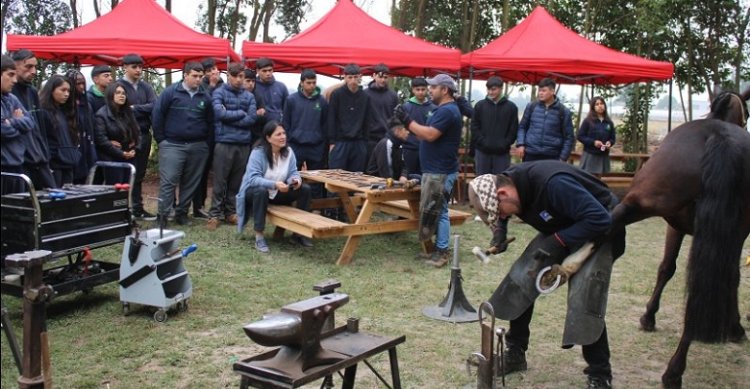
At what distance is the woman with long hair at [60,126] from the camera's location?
601 centimetres

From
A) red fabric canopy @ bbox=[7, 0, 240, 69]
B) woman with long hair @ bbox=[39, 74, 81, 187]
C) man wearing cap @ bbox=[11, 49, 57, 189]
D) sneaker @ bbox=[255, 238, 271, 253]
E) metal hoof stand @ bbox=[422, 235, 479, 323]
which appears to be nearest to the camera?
metal hoof stand @ bbox=[422, 235, 479, 323]

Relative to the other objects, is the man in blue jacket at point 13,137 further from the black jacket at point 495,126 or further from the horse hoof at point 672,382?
the black jacket at point 495,126

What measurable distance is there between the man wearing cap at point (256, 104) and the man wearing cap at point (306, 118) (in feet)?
1.00

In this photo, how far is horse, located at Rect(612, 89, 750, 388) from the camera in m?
3.75

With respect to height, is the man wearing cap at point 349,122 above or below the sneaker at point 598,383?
above

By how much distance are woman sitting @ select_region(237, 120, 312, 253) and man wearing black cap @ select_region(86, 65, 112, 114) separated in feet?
6.30

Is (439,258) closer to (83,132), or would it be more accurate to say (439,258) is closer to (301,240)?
(301,240)

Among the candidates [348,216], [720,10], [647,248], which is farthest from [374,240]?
[720,10]

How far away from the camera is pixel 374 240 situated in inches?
310

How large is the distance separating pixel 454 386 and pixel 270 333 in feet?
5.70

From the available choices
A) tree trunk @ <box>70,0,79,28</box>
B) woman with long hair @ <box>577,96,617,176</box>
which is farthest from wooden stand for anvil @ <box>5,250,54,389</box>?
tree trunk @ <box>70,0,79,28</box>

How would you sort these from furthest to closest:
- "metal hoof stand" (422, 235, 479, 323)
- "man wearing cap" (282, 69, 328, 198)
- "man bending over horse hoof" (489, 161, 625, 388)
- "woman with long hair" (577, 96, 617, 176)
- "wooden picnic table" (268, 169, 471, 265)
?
"woman with long hair" (577, 96, 617, 176) < "man wearing cap" (282, 69, 328, 198) < "wooden picnic table" (268, 169, 471, 265) < "metal hoof stand" (422, 235, 479, 323) < "man bending over horse hoof" (489, 161, 625, 388)

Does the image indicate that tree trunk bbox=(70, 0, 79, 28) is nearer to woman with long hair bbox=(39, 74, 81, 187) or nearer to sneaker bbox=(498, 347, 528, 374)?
woman with long hair bbox=(39, 74, 81, 187)

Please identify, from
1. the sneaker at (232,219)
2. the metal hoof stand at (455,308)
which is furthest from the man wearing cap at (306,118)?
the metal hoof stand at (455,308)
